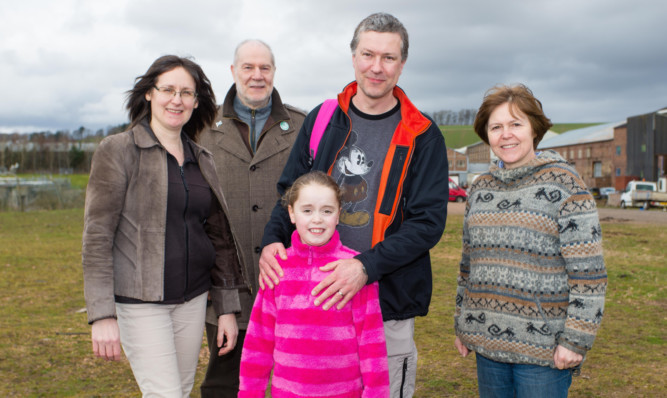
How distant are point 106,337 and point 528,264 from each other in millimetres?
2080

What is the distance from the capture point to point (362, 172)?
2771mm

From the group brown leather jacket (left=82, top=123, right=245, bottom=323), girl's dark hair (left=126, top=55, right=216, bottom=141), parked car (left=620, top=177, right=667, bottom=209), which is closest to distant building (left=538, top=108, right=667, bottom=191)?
parked car (left=620, top=177, right=667, bottom=209)

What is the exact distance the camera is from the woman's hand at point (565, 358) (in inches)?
95.7

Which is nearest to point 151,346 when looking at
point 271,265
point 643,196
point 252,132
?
point 271,265

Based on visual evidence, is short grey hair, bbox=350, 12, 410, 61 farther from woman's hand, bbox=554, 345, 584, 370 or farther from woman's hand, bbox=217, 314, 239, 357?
woman's hand, bbox=217, 314, 239, 357

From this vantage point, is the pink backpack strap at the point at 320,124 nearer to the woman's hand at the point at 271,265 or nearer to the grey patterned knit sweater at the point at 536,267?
the woman's hand at the point at 271,265

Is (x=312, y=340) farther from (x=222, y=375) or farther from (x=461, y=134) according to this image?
(x=461, y=134)

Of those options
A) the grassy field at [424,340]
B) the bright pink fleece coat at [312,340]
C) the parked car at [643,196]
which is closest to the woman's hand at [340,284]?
the bright pink fleece coat at [312,340]

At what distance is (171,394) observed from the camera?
2.70 metres

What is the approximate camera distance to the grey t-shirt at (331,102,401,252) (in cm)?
275

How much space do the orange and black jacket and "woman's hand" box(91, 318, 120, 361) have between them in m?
0.85

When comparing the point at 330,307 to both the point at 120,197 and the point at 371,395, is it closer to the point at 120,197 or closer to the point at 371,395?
the point at 371,395

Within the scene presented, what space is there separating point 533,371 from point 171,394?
5.90 feet

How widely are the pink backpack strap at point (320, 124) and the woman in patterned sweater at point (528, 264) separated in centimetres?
82
